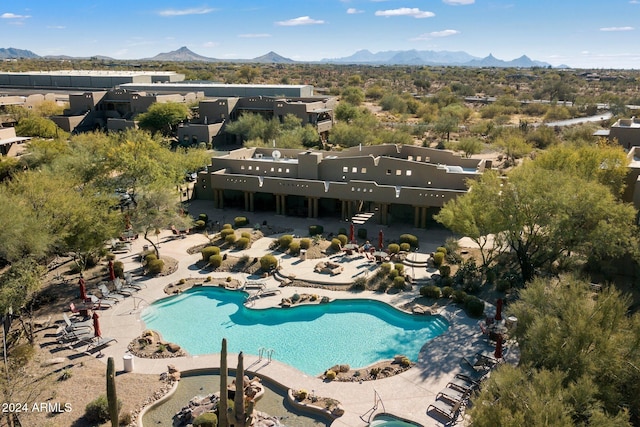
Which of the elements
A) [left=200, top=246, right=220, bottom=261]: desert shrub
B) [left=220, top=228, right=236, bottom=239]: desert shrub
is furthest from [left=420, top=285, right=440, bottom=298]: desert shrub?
[left=220, top=228, right=236, bottom=239]: desert shrub

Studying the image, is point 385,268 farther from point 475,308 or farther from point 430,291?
point 475,308

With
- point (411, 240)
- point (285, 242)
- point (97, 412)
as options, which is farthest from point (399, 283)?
point (97, 412)

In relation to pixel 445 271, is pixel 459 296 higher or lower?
lower

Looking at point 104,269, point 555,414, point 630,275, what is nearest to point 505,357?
point 555,414

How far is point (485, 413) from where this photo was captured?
520 inches

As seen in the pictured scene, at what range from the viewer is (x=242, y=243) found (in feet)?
115

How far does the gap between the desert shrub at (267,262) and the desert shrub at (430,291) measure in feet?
30.3

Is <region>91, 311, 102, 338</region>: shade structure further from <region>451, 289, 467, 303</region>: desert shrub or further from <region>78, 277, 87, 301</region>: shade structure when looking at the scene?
<region>451, 289, 467, 303</region>: desert shrub

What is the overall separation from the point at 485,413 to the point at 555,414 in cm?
169

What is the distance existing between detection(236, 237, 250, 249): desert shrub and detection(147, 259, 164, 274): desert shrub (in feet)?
18.6

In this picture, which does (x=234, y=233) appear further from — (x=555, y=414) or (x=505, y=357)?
(x=555, y=414)

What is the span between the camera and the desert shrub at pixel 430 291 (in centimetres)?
2777

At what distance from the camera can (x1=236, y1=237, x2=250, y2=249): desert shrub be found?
34906 mm

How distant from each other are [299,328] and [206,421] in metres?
8.74
